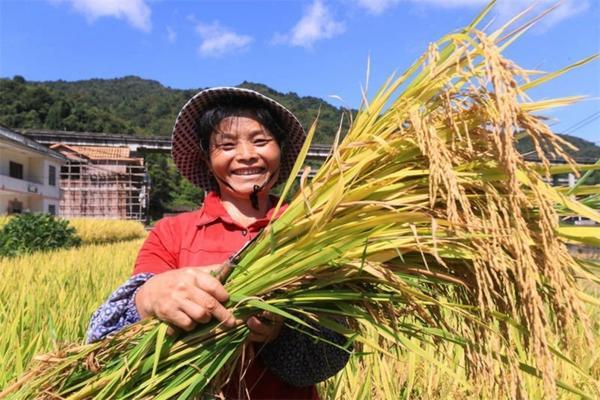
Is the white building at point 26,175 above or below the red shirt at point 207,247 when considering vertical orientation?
below

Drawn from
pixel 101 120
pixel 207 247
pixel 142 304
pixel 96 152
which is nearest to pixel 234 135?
pixel 207 247

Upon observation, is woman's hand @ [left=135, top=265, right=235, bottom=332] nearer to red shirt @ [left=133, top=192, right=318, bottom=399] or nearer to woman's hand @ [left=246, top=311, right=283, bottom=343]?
woman's hand @ [left=246, top=311, right=283, bottom=343]

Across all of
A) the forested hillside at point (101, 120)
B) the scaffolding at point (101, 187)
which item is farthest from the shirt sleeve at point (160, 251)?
the forested hillside at point (101, 120)

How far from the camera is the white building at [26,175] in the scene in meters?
22.3

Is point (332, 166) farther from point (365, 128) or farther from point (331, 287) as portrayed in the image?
point (331, 287)

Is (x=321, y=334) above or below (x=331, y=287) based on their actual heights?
below

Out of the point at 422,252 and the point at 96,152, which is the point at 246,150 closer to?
the point at 422,252

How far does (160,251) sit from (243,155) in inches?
12.9

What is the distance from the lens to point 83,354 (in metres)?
1.02

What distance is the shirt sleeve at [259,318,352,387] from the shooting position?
1.17 m

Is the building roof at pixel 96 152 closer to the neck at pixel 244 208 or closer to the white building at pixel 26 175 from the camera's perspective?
the white building at pixel 26 175

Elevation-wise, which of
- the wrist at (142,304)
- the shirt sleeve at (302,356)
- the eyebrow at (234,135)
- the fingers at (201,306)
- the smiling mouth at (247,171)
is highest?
the eyebrow at (234,135)

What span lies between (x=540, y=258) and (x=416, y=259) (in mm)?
207

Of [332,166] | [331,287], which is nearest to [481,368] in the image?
[331,287]
